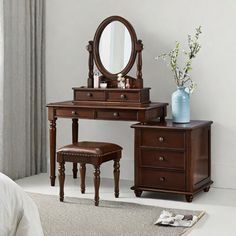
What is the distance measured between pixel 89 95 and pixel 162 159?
93 cm

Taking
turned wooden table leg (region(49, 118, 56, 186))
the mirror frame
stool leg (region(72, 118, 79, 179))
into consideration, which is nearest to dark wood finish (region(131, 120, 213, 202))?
the mirror frame

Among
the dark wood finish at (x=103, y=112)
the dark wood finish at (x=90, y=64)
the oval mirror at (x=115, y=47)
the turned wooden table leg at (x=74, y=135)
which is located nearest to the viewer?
the dark wood finish at (x=103, y=112)

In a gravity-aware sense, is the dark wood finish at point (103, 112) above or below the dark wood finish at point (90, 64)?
below

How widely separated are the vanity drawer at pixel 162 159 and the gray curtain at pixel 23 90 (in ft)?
4.53

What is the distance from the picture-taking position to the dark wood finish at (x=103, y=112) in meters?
5.14

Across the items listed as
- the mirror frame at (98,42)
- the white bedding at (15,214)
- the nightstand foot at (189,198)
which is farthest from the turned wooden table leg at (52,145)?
the white bedding at (15,214)

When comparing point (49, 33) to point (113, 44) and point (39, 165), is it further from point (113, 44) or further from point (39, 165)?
point (39, 165)

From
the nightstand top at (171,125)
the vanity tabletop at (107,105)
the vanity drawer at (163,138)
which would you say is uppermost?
the vanity tabletop at (107,105)

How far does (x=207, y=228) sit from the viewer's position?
4.23 meters

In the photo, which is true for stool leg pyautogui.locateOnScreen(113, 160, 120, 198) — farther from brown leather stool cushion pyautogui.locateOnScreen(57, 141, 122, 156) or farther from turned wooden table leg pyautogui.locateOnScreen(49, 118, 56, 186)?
turned wooden table leg pyautogui.locateOnScreen(49, 118, 56, 186)

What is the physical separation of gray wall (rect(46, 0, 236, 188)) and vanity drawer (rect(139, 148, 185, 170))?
0.67 metres

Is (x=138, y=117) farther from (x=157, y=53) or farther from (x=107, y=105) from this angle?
(x=157, y=53)

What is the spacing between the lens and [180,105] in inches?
205

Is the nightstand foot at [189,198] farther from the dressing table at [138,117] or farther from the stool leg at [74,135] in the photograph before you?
the stool leg at [74,135]
